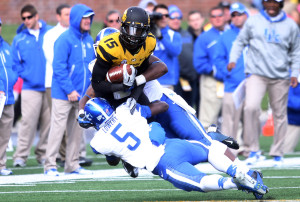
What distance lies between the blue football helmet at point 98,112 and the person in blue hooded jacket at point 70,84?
9.07 feet

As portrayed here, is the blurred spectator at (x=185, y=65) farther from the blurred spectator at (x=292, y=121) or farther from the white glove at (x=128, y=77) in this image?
the white glove at (x=128, y=77)

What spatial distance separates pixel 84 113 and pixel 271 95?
467cm

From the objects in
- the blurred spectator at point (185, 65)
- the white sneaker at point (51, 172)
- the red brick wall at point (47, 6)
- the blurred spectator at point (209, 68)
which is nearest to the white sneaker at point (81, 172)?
the white sneaker at point (51, 172)

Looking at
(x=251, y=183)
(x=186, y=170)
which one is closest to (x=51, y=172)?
(x=186, y=170)

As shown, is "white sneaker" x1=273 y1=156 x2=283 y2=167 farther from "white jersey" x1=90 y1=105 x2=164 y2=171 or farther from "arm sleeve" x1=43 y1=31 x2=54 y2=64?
"white jersey" x1=90 y1=105 x2=164 y2=171

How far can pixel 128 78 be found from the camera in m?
7.37

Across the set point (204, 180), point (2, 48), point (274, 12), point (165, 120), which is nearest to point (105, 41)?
point (165, 120)

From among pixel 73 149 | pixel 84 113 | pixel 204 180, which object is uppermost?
pixel 84 113

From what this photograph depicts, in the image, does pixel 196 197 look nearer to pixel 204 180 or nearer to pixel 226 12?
pixel 204 180

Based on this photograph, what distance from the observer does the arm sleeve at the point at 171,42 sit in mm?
11672

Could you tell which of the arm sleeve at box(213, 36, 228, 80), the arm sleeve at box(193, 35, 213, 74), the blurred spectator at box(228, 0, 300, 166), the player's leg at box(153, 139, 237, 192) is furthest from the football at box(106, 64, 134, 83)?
the arm sleeve at box(193, 35, 213, 74)

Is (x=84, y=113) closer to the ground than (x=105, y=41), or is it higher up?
closer to the ground

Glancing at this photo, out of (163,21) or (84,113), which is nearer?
(84,113)

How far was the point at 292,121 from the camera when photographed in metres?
13.0
